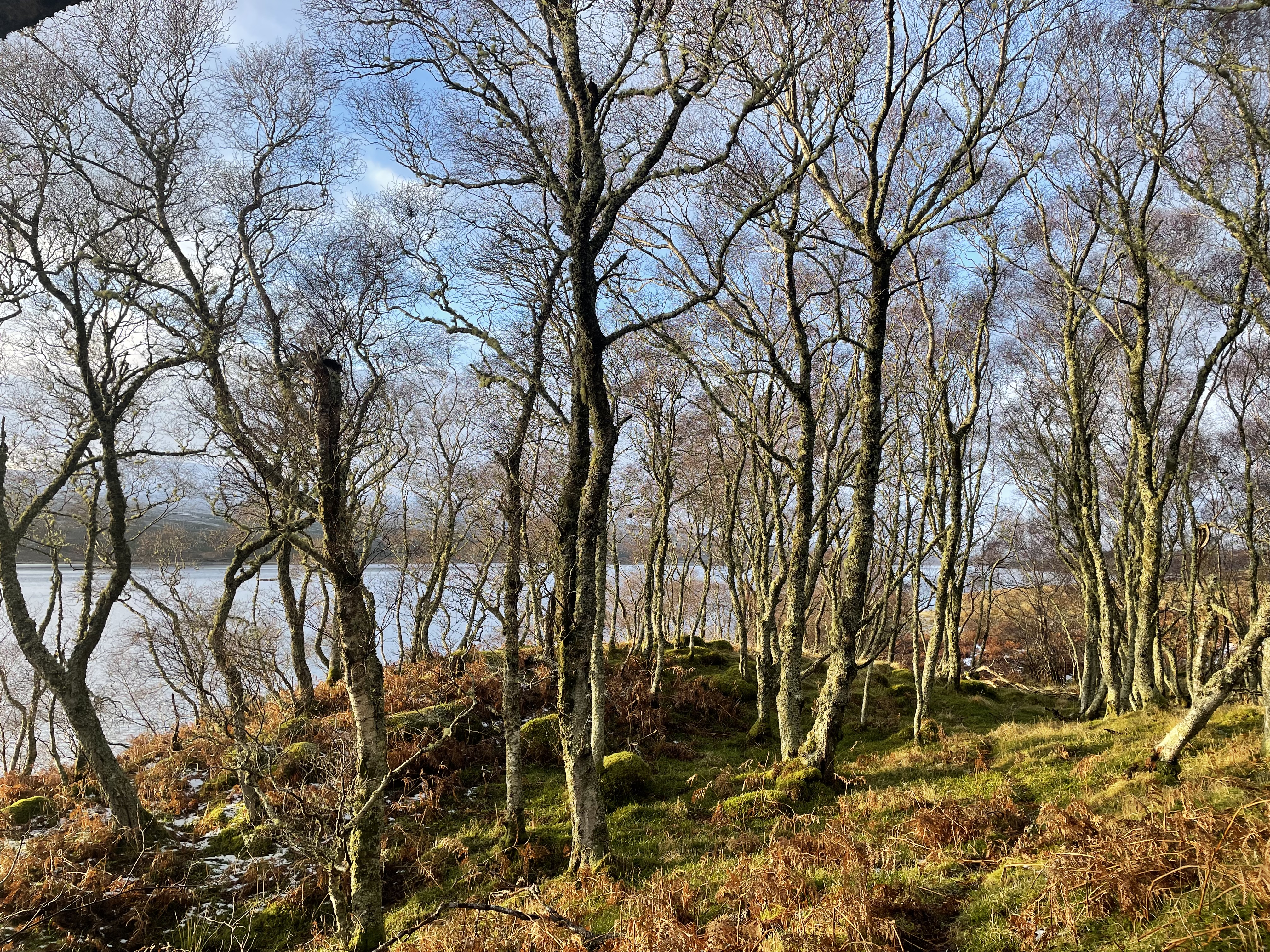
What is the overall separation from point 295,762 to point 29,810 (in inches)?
172

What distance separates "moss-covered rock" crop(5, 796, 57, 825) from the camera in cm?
1013

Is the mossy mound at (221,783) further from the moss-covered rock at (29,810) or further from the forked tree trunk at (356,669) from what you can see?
the forked tree trunk at (356,669)

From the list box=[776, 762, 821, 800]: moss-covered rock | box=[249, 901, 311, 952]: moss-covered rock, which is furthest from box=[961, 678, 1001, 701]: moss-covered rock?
box=[249, 901, 311, 952]: moss-covered rock

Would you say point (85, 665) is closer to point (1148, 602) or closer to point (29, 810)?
point (29, 810)

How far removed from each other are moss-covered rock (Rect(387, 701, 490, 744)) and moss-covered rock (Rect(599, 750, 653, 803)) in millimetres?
3706

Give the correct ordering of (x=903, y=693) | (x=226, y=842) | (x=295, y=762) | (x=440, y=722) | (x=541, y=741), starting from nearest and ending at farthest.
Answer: (x=226, y=842) → (x=295, y=762) → (x=440, y=722) → (x=541, y=741) → (x=903, y=693)

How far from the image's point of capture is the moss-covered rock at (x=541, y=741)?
12.8 m

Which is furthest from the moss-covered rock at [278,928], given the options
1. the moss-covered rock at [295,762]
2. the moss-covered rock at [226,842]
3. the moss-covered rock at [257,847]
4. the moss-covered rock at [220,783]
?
the moss-covered rock at [220,783]

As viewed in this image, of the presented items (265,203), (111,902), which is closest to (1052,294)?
(265,203)

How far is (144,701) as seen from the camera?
74.1 feet

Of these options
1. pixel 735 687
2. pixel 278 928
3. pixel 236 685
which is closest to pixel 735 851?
pixel 278 928

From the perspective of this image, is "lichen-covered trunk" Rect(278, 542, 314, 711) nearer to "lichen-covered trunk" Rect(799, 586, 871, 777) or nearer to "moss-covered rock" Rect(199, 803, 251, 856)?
"moss-covered rock" Rect(199, 803, 251, 856)

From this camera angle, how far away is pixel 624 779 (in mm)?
10523

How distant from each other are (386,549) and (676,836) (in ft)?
50.4
